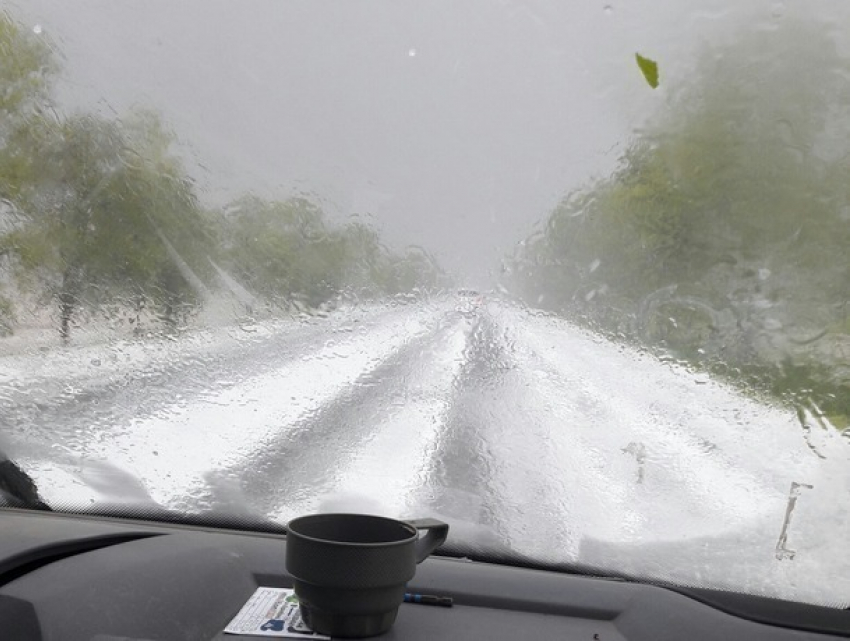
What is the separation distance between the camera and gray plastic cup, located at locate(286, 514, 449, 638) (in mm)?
1980

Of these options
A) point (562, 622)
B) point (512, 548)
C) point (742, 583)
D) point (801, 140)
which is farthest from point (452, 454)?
point (801, 140)

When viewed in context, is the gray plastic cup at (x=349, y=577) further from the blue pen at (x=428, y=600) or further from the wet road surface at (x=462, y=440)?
the wet road surface at (x=462, y=440)

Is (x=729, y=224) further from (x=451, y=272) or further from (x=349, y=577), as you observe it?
(x=349, y=577)

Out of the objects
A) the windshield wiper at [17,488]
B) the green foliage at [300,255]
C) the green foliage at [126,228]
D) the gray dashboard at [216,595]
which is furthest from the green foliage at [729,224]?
the windshield wiper at [17,488]

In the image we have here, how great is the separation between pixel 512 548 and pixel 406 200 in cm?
120

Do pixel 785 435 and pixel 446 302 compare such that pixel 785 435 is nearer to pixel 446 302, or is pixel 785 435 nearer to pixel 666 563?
pixel 666 563

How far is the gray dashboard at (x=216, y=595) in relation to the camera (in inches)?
81.4

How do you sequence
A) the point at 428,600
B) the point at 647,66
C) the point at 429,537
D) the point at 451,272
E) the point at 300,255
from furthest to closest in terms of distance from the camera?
the point at 300,255 < the point at 451,272 < the point at 647,66 < the point at 428,600 < the point at 429,537

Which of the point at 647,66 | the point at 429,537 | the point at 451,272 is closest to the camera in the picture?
the point at 429,537

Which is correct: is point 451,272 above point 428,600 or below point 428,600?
above

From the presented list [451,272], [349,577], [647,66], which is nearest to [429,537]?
[349,577]

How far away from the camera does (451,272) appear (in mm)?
2848

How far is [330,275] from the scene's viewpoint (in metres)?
2.96

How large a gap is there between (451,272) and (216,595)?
1.25m
